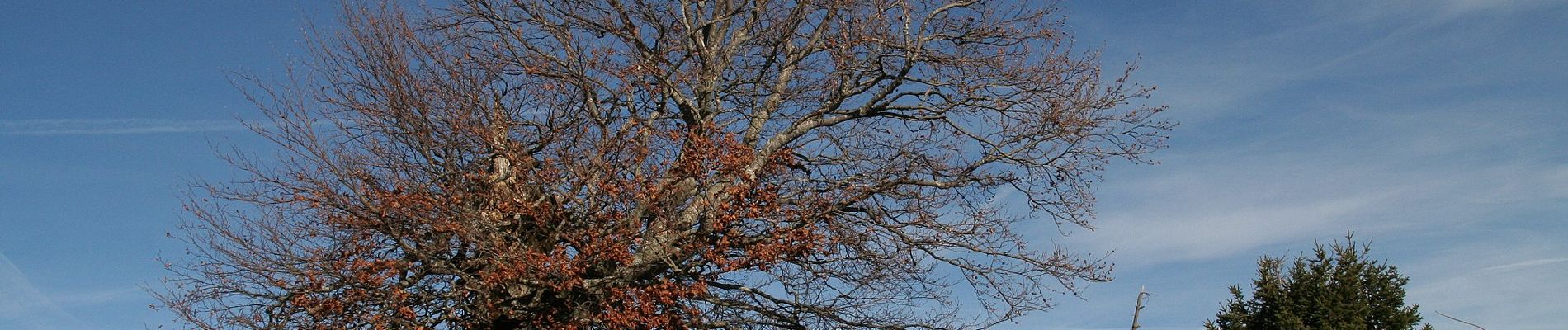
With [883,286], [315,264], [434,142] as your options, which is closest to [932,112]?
[883,286]

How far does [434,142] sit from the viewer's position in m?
12.3

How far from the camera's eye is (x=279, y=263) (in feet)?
40.2

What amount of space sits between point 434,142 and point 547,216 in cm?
139

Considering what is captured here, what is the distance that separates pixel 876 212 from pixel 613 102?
130 inches

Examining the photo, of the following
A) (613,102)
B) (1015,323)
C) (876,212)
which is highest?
(613,102)

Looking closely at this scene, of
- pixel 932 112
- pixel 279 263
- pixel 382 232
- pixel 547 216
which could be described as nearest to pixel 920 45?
pixel 932 112

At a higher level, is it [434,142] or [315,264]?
[434,142]

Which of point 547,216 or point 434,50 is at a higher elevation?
point 434,50

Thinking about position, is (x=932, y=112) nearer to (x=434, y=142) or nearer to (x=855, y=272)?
(x=855, y=272)

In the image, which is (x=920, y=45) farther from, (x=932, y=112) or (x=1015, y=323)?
(x=1015, y=323)

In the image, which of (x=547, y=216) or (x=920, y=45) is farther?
(x=920, y=45)

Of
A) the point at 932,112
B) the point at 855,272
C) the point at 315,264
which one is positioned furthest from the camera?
the point at 932,112

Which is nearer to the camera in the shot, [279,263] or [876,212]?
[279,263]

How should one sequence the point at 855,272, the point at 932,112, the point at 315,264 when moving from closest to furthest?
the point at 315,264
the point at 855,272
the point at 932,112
